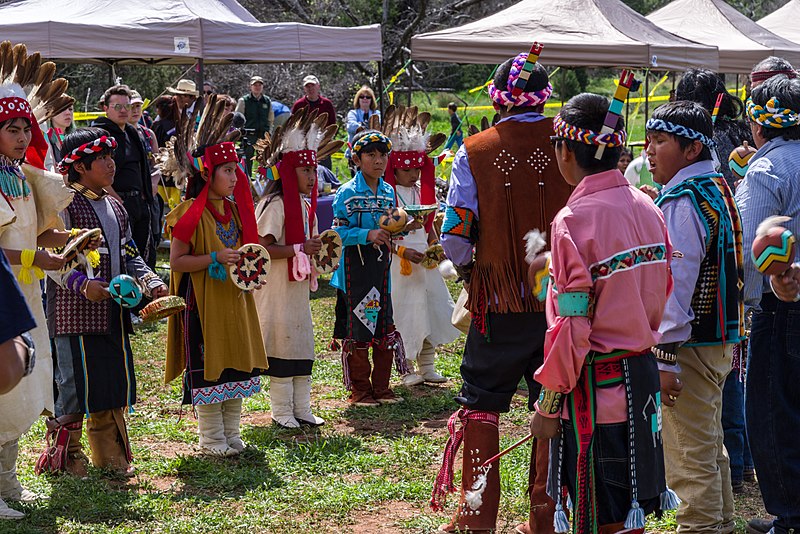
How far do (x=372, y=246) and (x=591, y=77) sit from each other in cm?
2753

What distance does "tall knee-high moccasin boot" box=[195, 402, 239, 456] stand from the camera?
552 cm

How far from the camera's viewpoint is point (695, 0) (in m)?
15.5

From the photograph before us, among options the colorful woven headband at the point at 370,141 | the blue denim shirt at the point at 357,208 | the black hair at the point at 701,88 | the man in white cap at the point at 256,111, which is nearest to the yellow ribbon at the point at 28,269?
the blue denim shirt at the point at 357,208

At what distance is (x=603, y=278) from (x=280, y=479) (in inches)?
105

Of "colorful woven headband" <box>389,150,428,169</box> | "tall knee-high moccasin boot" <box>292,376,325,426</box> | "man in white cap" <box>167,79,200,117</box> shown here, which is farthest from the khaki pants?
"man in white cap" <box>167,79,200,117</box>

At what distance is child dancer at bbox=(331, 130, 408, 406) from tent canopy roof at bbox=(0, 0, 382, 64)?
4136 millimetres

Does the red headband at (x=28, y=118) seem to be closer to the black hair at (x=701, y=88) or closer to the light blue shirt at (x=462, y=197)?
the light blue shirt at (x=462, y=197)

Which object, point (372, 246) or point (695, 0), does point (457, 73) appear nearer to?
point (695, 0)

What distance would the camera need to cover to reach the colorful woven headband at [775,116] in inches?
160

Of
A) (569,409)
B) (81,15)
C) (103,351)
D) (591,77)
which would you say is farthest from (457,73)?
(569,409)

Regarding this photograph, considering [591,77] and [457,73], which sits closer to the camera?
[457,73]

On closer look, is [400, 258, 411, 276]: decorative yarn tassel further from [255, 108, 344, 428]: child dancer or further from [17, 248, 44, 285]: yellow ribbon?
[17, 248, 44, 285]: yellow ribbon

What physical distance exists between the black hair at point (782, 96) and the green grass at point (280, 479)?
1.81m

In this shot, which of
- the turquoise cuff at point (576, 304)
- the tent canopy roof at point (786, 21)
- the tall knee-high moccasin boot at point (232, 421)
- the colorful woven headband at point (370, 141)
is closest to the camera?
the turquoise cuff at point (576, 304)
